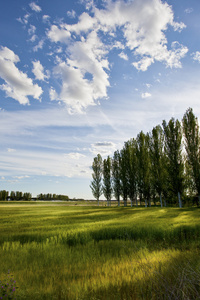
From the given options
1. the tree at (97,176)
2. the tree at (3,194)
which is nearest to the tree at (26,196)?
the tree at (3,194)

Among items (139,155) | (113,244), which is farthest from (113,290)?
(139,155)

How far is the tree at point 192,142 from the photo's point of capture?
2873 centimetres

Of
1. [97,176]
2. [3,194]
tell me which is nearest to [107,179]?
[97,176]

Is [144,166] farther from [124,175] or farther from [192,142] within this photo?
[192,142]

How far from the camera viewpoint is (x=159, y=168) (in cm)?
3566

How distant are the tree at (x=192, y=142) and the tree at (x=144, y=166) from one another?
389 inches

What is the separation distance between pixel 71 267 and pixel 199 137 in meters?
33.1

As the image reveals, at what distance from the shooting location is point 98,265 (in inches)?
162

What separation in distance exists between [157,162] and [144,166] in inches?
133

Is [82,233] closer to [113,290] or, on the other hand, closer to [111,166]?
[113,290]

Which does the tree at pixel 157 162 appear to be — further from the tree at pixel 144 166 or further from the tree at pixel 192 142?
the tree at pixel 192 142

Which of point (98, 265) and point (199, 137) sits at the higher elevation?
point (199, 137)

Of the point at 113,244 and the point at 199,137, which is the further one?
the point at 199,137

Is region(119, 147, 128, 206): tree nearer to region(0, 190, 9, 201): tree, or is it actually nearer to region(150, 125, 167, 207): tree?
region(150, 125, 167, 207): tree
